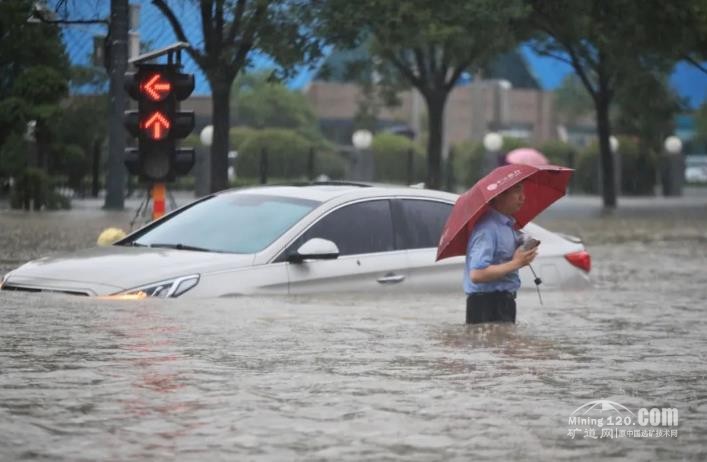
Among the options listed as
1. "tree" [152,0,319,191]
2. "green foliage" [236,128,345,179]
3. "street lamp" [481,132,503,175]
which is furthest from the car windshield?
"street lamp" [481,132,503,175]

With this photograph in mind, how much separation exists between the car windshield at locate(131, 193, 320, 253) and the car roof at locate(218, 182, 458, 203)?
0.38 ft

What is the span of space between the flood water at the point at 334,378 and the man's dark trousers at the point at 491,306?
9 centimetres

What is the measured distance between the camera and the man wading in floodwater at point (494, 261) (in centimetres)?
1105

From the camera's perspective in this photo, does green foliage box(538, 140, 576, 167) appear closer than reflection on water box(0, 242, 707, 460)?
No

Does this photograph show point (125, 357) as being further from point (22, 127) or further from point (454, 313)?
point (22, 127)

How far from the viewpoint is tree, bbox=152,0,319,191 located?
28.8 m

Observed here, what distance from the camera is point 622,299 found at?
52.6ft

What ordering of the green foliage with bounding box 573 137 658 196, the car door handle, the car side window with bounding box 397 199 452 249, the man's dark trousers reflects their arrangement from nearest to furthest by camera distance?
the man's dark trousers → the car door handle → the car side window with bounding box 397 199 452 249 → the green foliage with bounding box 573 137 658 196

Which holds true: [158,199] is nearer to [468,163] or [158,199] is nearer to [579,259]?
[579,259]

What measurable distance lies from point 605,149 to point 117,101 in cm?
2142

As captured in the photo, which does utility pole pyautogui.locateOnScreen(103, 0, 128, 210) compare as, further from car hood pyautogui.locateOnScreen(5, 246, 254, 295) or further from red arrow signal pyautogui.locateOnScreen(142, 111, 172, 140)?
car hood pyautogui.locateOnScreen(5, 246, 254, 295)

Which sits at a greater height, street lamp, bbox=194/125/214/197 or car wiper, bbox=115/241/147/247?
street lamp, bbox=194/125/214/197

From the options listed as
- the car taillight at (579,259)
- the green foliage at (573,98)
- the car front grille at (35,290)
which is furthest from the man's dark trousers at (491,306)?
the green foliage at (573,98)

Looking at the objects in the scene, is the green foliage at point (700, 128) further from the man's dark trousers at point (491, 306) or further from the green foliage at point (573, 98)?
the man's dark trousers at point (491, 306)
